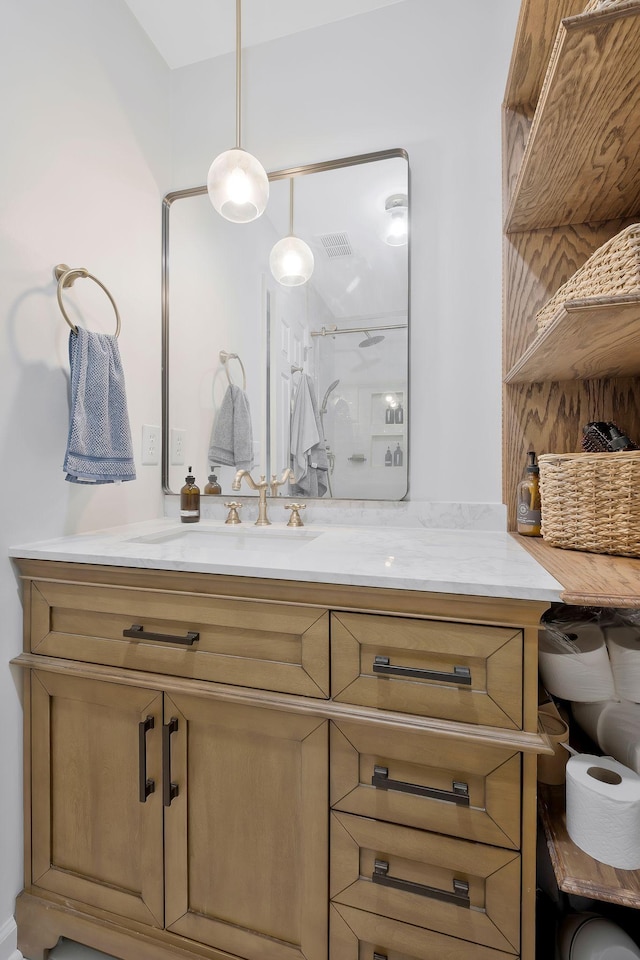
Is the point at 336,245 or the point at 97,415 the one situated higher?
the point at 336,245

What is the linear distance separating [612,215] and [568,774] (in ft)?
4.27

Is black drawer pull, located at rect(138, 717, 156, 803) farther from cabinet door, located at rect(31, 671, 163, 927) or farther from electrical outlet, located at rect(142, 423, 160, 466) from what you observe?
electrical outlet, located at rect(142, 423, 160, 466)

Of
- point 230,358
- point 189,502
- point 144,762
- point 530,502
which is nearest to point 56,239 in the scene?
point 230,358

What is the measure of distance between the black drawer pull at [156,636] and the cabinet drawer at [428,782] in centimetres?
33

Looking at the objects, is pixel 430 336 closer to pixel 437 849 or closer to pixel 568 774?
pixel 568 774

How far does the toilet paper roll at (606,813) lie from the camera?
0.77m

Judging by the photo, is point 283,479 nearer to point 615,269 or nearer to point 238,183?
point 238,183

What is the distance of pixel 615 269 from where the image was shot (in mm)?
775

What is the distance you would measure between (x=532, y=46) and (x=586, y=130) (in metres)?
0.36

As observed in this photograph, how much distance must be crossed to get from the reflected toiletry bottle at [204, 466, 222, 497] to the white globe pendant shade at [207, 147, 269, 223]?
0.82 metres

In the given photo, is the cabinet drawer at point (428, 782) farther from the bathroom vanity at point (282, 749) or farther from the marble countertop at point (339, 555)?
the marble countertop at point (339, 555)

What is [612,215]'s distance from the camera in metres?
1.23

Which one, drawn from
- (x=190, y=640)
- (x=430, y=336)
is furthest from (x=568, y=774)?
(x=430, y=336)

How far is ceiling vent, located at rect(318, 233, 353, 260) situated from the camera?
58.7 inches
